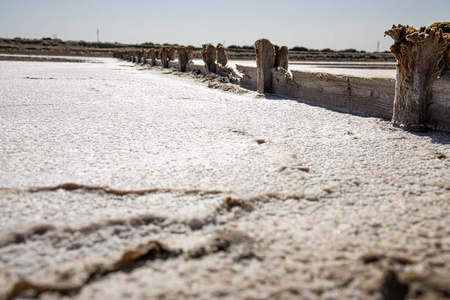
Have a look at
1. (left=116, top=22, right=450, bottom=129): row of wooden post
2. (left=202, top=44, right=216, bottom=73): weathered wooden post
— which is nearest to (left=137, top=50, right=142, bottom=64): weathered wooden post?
(left=202, top=44, right=216, bottom=73): weathered wooden post

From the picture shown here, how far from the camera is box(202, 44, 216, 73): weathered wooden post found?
880 cm

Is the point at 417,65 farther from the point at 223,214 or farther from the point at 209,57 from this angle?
the point at 209,57

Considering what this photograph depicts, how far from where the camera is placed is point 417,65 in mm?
3193

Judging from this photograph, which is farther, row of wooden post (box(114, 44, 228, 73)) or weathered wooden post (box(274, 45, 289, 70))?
row of wooden post (box(114, 44, 228, 73))

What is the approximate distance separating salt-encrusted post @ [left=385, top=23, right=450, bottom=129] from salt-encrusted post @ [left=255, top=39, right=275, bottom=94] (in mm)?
2917

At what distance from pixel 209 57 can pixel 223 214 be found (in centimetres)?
783

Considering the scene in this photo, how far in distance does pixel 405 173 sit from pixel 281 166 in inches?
31.0

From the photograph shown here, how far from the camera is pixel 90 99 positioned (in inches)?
209

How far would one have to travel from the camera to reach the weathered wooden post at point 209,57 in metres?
8.80

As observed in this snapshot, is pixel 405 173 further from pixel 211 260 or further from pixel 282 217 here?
pixel 211 260

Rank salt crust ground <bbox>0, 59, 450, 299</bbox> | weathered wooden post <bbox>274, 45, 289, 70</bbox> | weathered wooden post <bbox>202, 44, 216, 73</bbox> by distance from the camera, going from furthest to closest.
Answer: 1. weathered wooden post <bbox>202, 44, 216, 73</bbox>
2. weathered wooden post <bbox>274, 45, 289, 70</bbox>
3. salt crust ground <bbox>0, 59, 450, 299</bbox>

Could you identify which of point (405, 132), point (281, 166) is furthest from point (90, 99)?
point (405, 132)

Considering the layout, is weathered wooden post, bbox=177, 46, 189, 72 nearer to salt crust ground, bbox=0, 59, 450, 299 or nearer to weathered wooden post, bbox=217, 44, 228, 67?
weathered wooden post, bbox=217, 44, 228, 67

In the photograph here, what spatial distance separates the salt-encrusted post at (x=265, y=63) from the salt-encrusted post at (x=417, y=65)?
2.92 metres
